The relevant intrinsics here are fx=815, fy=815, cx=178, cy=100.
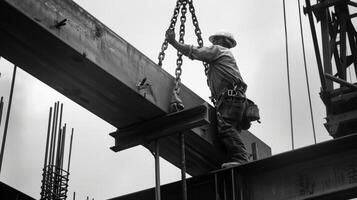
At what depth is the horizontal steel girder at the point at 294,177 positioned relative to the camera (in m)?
10.3

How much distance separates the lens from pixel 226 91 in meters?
11.6

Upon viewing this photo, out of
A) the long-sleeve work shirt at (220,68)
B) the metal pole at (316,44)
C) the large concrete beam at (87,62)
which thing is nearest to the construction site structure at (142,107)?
the large concrete beam at (87,62)

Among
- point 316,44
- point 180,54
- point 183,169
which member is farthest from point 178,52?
point 316,44

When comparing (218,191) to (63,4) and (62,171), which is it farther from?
(62,171)

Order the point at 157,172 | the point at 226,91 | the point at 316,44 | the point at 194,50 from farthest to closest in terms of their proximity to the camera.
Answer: the point at 316,44 → the point at 226,91 → the point at 194,50 → the point at 157,172

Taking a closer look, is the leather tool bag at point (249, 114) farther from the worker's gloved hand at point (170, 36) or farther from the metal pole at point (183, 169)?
the worker's gloved hand at point (170, 36)

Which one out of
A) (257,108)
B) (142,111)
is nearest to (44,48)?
(142,111)

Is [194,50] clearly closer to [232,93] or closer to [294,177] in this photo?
[232,93]

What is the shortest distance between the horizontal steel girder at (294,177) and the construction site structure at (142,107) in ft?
0.04

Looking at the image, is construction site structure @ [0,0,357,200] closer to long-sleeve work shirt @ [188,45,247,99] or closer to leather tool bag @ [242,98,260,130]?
long-sleeve work shirt @ [188,45,247,99]

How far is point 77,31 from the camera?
31.7 ft

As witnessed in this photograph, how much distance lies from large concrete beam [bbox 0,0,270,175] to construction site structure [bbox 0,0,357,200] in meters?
0.01

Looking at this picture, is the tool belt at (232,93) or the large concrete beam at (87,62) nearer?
the large concrete beam at (87,62)

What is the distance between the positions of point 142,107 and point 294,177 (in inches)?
86.0
